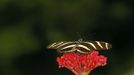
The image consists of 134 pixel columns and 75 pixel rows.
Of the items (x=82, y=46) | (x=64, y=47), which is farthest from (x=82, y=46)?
(x=64, y=47)

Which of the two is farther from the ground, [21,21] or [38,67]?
[21,21]

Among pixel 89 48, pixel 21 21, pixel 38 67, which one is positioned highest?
pixel 89 48

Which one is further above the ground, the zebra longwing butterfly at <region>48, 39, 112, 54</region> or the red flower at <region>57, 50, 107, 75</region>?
the zebra longwing butterfly at <region>48, 39, 112, 54</region>

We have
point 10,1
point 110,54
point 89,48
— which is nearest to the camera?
point 89,48

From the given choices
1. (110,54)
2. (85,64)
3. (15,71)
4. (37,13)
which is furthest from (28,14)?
(85,64)

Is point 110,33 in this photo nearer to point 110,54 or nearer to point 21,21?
point 110,54

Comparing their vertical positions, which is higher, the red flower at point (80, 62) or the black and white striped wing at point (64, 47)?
the black and white striped wing at point (64, 47)

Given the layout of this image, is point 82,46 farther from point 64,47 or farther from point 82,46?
point 64,47

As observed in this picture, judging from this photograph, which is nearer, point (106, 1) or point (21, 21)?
point (21, 21)

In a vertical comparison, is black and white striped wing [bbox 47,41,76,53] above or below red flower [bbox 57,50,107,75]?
above

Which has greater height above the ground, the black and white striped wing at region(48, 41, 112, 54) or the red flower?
the black and white striped wing at region(48, 41, 112, 54)

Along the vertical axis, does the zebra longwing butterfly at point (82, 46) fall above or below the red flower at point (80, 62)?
above
